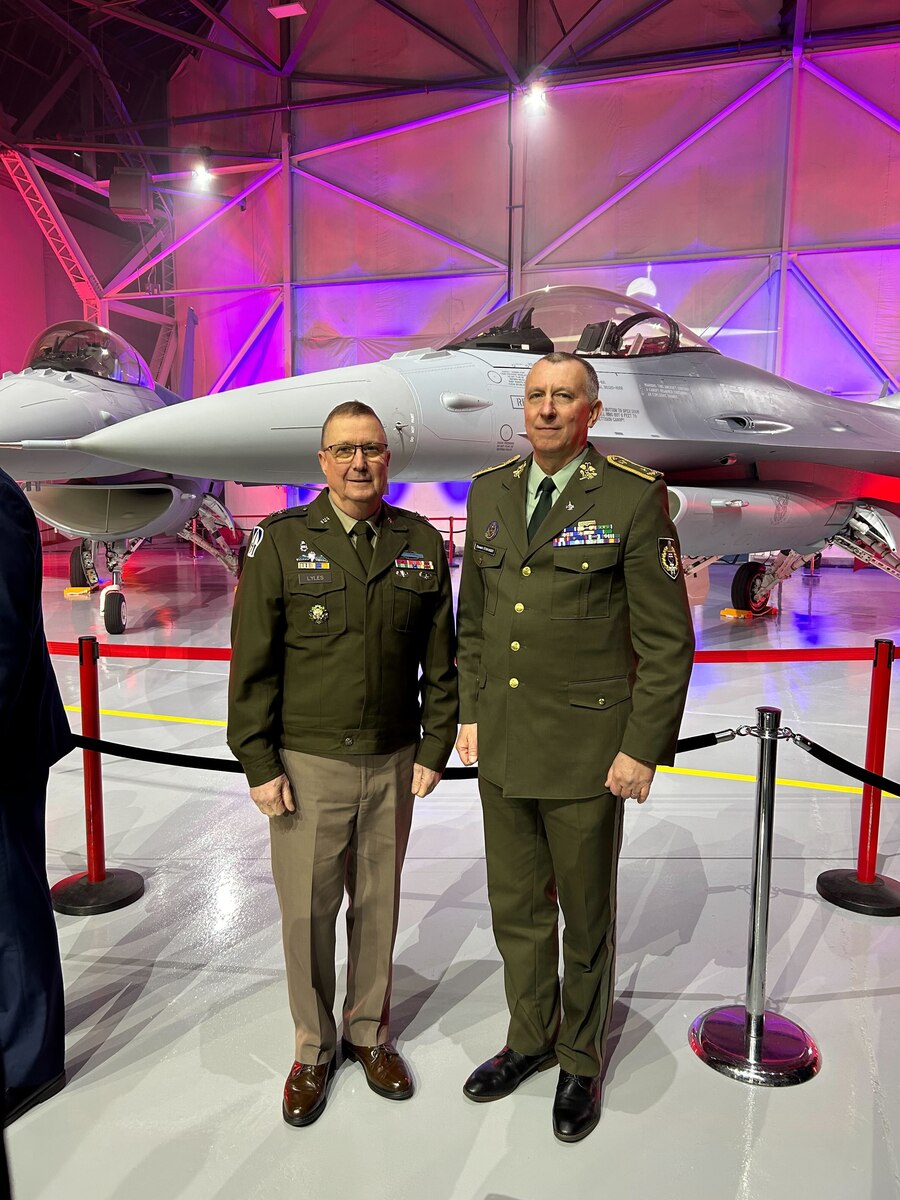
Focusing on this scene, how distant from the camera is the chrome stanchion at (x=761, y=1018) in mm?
2592

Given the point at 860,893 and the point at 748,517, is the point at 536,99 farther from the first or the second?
the point at 860,893

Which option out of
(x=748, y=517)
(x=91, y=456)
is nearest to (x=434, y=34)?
(x=91, y=456)

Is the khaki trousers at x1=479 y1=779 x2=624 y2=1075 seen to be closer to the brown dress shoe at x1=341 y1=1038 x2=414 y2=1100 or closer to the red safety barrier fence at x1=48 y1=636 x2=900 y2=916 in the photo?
the brown dress shoe at x1=341 y1=1038 x2=414 y2=1100

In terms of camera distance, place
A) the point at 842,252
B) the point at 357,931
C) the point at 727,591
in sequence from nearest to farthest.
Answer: the point at 357,931 → the point at 727,591 → the point at 842,252

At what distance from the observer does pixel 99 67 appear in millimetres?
18141

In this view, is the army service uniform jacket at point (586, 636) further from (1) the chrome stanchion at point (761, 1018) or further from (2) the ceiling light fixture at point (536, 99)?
(2) the ceiling light fixture at point (536, 99)

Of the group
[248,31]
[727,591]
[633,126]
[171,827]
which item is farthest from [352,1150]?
[248,31]

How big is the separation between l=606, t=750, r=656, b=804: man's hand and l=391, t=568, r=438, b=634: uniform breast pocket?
2.22 feet

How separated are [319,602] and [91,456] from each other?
587 centimetres

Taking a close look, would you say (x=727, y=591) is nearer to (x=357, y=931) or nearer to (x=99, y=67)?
(x=357, y=931)

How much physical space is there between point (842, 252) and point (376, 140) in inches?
370

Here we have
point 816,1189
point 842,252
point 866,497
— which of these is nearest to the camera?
point 816,1189

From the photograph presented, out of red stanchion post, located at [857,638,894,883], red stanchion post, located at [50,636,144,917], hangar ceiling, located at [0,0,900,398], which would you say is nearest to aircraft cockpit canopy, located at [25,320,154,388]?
red stanchion post, located at [50,636,144,917]

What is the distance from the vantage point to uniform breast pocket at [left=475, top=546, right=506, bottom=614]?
2.38 metres
